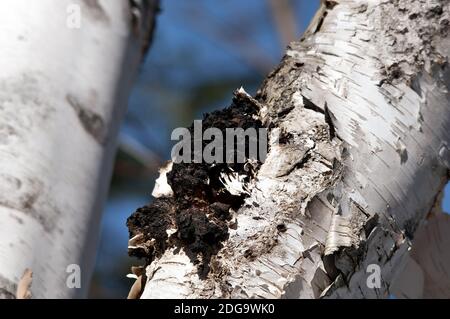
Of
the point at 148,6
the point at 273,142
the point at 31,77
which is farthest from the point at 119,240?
the point at 273,142

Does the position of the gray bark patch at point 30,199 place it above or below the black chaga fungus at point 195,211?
above

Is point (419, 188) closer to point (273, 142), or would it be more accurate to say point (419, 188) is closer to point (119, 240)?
point (273, 142)

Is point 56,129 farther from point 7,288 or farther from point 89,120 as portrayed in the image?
point 7,288

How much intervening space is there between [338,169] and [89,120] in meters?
0.43

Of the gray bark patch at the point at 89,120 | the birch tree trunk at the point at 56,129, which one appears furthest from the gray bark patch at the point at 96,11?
the gray bark patch at the point at 89,120

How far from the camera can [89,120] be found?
1.03 meters

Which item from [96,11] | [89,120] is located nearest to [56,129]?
[89,120]

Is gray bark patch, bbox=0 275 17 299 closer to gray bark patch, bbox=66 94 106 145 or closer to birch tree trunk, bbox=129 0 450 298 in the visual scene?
birch tree trunk, bbox=129 0 450 298

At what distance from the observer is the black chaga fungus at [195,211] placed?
27.1 inches

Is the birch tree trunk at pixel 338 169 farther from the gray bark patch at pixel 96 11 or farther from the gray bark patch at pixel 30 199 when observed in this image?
the gray bark patch at pixel 96 11

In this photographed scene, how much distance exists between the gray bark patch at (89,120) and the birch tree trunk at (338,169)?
0.25 meters

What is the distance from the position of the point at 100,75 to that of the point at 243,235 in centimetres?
45

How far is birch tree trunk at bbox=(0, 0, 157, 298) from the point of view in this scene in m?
0.89

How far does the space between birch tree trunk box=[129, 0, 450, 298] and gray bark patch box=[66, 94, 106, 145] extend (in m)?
0.25
